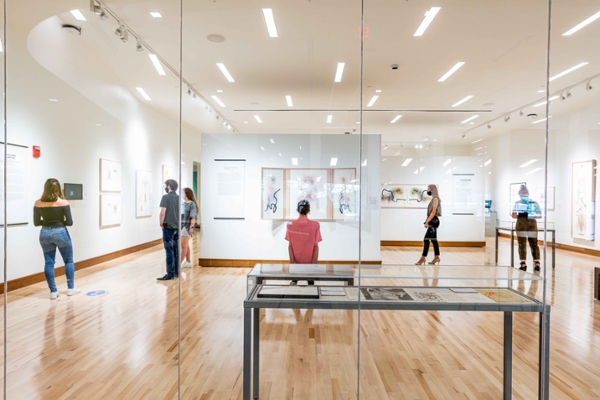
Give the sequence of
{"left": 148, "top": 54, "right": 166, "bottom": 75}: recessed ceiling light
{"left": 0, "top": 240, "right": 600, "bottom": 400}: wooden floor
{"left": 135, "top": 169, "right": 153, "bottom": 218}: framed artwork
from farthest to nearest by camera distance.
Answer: {"left": 148, "top": 54, "right": 166, "bottom": 75}: recessed ceiling light → {"left": 135, "top": 169, "right": 153, "bottom": 218}: framed artwork → {"left": 0, "top": 240, "right": 600, "bottom": 400}: wooden floor

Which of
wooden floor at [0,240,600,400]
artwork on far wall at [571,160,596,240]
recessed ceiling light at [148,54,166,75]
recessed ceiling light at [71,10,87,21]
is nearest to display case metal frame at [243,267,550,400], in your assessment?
wooden floor at [0,240,600,400]

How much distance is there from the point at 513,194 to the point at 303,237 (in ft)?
5.88

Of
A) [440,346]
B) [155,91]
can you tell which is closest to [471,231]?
[440,346]

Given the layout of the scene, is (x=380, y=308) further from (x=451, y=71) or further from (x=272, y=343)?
(x=451, y=71)

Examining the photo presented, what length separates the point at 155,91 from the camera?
278 centimetres

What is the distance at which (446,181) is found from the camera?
2.55 meters

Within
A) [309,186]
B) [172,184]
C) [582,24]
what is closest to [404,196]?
[309,186]

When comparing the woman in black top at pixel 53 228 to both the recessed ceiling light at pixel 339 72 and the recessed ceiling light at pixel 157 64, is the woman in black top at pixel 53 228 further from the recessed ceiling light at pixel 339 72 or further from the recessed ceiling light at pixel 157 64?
the recessed ceiling light at pixel 339 72

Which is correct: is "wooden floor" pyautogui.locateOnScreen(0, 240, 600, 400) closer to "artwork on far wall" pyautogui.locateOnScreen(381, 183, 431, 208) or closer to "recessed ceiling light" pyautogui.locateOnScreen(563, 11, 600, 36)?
"artwork on far wall" pyautogui.locateOnScreen(381, 183, 431, 208)

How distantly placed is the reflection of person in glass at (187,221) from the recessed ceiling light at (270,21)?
70.6 inches

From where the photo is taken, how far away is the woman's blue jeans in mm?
2604

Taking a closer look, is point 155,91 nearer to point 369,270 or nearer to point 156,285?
point 156,285

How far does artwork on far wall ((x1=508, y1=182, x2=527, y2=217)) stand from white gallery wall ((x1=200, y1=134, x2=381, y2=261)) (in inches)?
42.3

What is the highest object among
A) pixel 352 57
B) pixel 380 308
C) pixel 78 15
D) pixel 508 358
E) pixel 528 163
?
pixel 78 15
